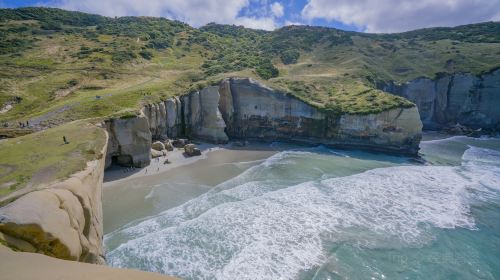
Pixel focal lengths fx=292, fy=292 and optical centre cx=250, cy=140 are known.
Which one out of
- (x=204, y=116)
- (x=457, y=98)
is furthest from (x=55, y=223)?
(x=457, y=98)

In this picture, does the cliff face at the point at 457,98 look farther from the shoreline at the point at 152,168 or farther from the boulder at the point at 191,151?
the shoreline at the point at 152,168

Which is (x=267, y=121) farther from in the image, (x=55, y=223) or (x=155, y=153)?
(x=55, y=223)

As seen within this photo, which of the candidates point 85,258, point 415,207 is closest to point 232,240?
point 85,258

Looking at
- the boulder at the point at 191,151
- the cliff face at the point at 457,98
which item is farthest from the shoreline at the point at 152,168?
the cliff face at the point at 457,98

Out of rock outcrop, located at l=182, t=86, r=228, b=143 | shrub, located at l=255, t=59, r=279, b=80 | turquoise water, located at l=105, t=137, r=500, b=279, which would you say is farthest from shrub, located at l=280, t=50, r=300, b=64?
turquoise water, located at l=105, t=137, r=500, b=279

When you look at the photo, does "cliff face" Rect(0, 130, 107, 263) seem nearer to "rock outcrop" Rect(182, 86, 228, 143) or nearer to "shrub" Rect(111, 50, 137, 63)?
"rock outcrop" Rect(182, 86, 228, 143)
